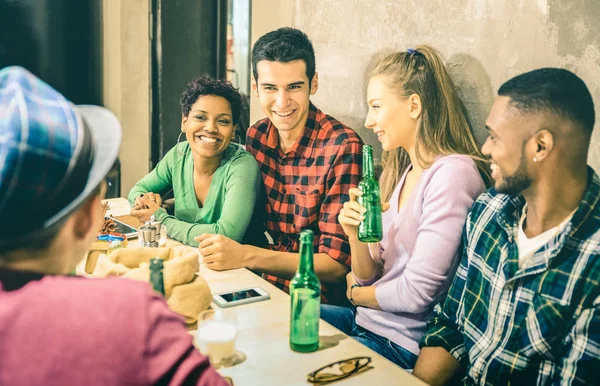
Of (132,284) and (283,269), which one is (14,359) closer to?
(132,284)

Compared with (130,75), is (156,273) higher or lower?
lower

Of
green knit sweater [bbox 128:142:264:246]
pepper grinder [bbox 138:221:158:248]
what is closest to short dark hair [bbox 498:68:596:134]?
green knit sweater [bbox 128:142:264:246]

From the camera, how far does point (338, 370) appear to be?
1.36 m

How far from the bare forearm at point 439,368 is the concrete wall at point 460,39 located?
0.74m

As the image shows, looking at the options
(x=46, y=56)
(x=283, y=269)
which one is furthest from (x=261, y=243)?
(x=46, y=56)

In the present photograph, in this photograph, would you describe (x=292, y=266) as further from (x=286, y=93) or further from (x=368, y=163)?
(x=286, y=93)

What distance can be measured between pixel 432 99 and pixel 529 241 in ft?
2.35

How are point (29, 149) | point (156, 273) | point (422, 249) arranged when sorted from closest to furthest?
point (29, 149), point (156, 273), point (422, 249)

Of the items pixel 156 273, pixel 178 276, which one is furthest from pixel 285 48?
pixel 156 273

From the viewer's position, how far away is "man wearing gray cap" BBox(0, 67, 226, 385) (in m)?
0.82

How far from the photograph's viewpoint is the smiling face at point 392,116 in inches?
84.3

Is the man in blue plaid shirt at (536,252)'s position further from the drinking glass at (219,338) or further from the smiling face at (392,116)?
the drinking glass at (219,338)

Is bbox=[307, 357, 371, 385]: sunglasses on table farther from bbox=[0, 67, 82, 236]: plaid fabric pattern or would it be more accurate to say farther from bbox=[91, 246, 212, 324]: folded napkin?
bbox=[0, 67, 82, 236]: plaid fabric pattern

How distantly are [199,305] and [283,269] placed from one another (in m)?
0.79
